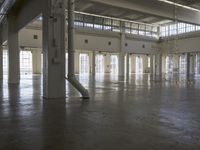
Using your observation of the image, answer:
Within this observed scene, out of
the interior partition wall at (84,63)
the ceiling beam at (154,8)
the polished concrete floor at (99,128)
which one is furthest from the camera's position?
the interior partition wall at (84,63)

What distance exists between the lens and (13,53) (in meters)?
19.1

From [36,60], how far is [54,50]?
1305 inches

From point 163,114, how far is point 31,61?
3908cm

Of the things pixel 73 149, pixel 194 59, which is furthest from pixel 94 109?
pixel 194 59

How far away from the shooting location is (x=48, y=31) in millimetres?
10016

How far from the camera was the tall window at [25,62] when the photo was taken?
1692 inches

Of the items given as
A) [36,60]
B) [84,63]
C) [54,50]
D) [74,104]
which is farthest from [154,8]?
[84,63]

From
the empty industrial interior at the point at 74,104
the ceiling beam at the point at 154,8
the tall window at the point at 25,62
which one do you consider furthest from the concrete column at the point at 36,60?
the ceiling beam at the point at 154,8

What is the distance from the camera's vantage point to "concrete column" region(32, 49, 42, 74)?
41688mm

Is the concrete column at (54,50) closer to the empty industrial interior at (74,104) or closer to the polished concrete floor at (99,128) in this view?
the empty industrial interior at (74,104)

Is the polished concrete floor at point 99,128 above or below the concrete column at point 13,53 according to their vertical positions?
below

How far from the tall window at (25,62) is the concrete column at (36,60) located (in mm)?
1641

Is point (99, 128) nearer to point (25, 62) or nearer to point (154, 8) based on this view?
point (154, 8)

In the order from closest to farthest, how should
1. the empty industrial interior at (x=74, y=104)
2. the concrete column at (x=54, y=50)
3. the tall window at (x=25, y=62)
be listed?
the empty industrial interior at (x=74, y=104) → the concrete column at (x=54, y=50) → the tall window at (x=25, y=62)
